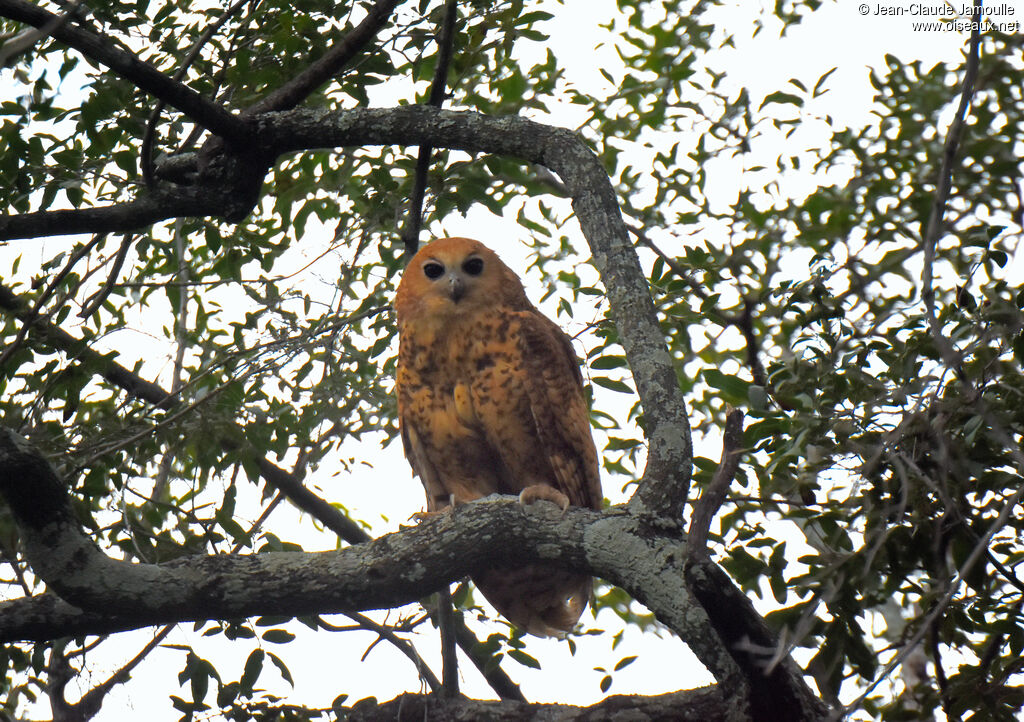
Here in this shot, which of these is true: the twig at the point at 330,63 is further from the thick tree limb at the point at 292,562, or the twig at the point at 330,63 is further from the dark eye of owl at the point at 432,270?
the thick tree limb at the point at 292,562

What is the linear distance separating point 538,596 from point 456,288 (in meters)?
1.39

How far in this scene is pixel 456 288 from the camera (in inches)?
178

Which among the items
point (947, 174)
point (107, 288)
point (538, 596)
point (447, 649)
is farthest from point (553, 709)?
point (107, 288)

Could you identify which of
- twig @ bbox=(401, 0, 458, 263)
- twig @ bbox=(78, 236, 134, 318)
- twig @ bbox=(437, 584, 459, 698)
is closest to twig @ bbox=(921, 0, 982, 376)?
twig @ bbox=(437, 584, 459, 698)

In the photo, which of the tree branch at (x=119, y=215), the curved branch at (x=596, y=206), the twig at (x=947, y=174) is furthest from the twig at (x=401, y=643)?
the twig at (x=947, y=174)

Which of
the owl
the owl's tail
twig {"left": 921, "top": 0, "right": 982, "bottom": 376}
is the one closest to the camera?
twig {"left": 921, "top": 0, "right": 982, "bottom": 376}

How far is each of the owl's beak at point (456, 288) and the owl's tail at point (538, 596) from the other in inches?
50.0

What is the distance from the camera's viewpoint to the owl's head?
4516 mm

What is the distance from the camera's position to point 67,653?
13.6 ft

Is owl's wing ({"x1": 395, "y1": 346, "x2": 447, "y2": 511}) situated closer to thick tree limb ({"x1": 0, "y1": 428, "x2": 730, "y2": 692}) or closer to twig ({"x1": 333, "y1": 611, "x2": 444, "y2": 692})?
twig ({"x1": 333, "y1": 611, "x2": 444, "y2": 692})

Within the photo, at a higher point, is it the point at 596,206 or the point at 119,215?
the point at 119,215

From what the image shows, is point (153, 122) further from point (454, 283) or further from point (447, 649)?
point (447, 649)

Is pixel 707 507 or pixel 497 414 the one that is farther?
pixel 497 414

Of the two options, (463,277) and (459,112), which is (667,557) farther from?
(463,277)
